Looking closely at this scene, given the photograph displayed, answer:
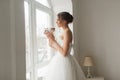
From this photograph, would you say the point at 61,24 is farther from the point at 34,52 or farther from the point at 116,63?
the point at 116,63

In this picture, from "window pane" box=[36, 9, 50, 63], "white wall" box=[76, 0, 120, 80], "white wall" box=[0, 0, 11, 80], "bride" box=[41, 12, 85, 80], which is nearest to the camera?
"white wall" box=[0, 0, 11, 80]

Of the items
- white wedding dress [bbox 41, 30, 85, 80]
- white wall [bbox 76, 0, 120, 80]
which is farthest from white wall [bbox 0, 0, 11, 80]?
white wall [bbox 76, 0, 120, 80]

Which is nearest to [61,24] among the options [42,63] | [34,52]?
[34,52]

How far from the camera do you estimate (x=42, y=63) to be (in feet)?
9.60

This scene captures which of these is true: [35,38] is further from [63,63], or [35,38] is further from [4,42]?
[4,42]

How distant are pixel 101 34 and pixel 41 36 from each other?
1.40 meters

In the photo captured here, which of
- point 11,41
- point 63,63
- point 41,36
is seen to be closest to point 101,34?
point 41,36

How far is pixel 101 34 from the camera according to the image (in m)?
3.83

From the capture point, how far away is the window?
251cm

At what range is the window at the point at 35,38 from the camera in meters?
2.51

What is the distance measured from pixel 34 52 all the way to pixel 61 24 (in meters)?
0.52

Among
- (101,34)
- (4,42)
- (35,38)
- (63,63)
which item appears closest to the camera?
(4,42)

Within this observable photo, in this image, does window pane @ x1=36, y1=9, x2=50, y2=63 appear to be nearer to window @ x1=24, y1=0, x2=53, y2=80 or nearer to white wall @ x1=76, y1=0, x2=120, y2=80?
window @ x1=24, y1=0, x2=53, y2=80

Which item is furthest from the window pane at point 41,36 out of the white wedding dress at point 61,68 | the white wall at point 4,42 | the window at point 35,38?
the white wall at point 4,42
